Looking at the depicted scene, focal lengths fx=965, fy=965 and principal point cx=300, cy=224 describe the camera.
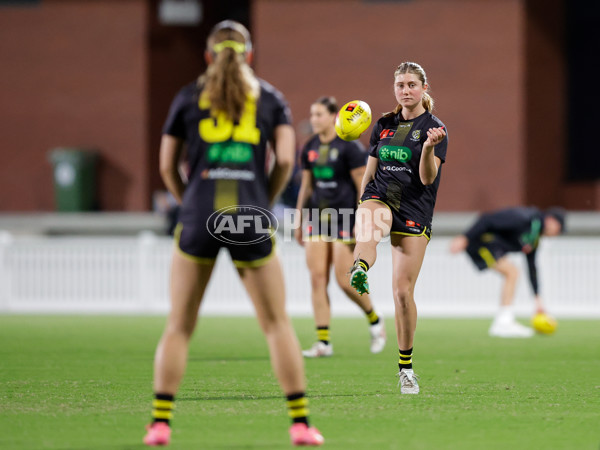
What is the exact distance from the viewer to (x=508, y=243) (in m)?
11.2

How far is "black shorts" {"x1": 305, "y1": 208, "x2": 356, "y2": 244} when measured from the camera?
8.66 m

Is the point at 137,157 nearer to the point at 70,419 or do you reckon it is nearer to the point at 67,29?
the point at 67,29

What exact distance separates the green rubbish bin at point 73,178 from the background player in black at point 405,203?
41.8 ft

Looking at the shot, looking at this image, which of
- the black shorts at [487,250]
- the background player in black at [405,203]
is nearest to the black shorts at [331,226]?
the background player in black at [405,203]

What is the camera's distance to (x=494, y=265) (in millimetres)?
11109

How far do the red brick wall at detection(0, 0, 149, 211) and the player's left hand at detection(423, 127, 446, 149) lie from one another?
525 inches

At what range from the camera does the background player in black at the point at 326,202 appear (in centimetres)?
868

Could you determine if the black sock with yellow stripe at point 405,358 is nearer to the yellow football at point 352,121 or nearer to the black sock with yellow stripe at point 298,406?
the yellow football at point 352,121

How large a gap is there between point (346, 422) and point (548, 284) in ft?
30.2

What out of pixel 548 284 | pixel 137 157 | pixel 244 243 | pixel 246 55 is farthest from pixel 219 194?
pixel 137 157

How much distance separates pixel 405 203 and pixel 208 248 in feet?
7.11

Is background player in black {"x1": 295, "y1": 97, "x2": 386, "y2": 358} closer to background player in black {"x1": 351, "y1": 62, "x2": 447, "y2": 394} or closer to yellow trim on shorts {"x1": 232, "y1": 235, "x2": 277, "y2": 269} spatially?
background player in black {"x1": 351, "y1": 62, "x2": 447, "y2": 394}

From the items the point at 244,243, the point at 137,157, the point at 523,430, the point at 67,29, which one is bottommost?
the point at 523,430

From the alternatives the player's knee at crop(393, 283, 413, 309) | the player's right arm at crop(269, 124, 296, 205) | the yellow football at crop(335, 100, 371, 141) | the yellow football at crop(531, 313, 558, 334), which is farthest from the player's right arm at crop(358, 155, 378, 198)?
the yellow football at crop(531, 313, 558, 334)
